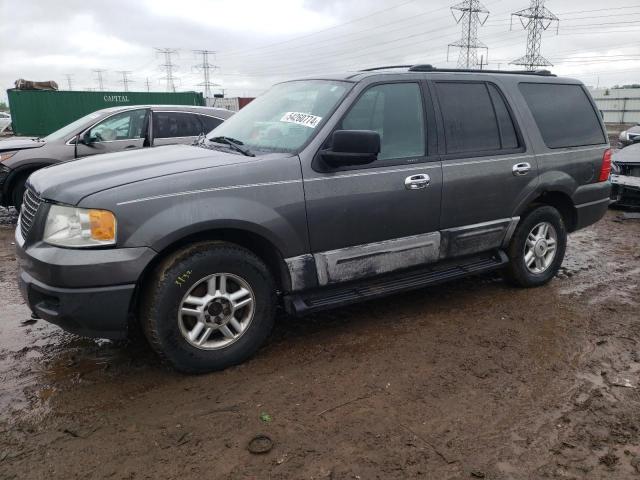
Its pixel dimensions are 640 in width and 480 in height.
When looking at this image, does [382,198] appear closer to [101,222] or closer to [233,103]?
[101,222]

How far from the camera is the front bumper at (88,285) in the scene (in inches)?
111

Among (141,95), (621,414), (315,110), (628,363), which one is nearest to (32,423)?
(315,110)

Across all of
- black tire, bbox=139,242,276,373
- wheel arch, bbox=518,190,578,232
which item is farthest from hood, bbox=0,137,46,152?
wheel arch, bbox=518,190,578,232

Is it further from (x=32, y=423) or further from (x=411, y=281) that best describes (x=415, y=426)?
(x=32, y=423)

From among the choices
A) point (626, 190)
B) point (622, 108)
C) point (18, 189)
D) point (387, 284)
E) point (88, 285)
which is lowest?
point (387, 284)

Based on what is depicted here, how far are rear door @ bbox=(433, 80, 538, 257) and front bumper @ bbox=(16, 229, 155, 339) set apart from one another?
7.70ft

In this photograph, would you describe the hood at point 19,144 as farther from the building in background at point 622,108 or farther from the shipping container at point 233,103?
the building in background at point 622,108

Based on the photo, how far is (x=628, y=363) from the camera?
11.4ft

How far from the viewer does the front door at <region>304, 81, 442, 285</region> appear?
11.4 feet

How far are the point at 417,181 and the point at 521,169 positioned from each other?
1.18 meters

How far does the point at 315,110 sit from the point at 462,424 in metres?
2.28

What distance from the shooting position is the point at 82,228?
2.86 metres

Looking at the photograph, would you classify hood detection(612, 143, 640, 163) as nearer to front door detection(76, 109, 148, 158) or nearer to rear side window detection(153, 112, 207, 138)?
rear side window detection(153, 112, 207, 138)

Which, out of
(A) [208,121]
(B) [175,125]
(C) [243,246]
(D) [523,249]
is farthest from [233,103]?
(C) [243,246]
